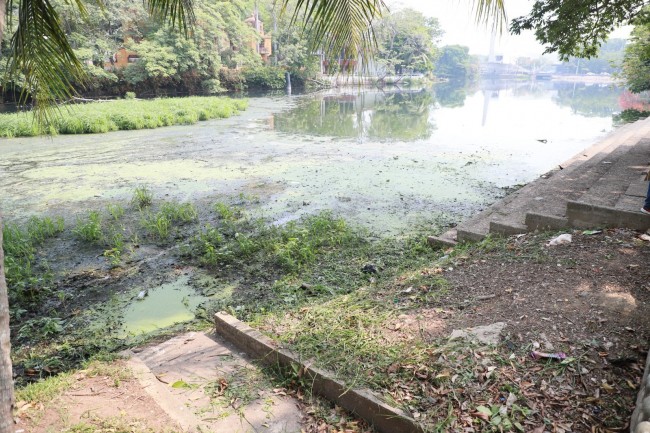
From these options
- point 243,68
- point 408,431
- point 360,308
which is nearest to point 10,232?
point 360,308

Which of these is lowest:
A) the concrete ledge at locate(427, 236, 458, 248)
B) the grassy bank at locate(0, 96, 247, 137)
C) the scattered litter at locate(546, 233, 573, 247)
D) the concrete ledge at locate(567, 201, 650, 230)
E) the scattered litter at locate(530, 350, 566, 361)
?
the concrete ledge at locate(427, 236, 458, 248)

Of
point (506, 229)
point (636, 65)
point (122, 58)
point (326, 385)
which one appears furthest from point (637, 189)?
point (122, 58)

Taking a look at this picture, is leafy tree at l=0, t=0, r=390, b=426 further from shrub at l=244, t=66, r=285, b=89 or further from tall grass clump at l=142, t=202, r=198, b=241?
shrub at l=244, t=66, r=285, b=89

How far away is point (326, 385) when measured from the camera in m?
2.38

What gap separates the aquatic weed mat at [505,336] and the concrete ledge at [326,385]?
59 millimetres

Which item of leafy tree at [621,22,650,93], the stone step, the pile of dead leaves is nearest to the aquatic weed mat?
the pile of dead leaves

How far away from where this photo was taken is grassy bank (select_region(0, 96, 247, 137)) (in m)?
12.5

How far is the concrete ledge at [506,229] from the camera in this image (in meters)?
4.25

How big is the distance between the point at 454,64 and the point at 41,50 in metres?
83.3

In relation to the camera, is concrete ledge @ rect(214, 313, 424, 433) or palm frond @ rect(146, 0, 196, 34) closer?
concrete ledge @ rect(214, 313, 424, 433)

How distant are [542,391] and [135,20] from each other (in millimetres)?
28397

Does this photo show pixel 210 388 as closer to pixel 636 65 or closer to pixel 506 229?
pixel 506 229

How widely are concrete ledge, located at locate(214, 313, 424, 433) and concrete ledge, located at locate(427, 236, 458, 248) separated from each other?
8.27 ft

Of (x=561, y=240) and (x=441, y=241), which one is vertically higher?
(x=561, y=240)
